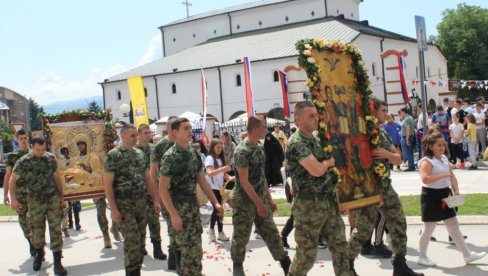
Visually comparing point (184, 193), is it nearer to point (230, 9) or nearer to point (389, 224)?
point (389, 224)

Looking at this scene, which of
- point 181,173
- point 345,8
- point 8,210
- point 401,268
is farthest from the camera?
point 345,8

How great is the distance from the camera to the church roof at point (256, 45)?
190ft

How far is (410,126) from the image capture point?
18562mm

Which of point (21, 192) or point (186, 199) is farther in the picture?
point (21, 192)

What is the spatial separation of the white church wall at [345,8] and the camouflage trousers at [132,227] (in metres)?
62.4

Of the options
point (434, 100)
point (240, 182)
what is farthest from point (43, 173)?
point (434, 100)

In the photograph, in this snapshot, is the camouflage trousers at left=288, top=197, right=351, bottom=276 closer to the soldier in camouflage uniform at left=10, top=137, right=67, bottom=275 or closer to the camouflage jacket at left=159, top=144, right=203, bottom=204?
the camouflage jacket at left=159, top=144, right=203, bottom=204

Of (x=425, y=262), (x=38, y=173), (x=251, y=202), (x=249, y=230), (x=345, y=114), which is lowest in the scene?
(x=425, y=262)

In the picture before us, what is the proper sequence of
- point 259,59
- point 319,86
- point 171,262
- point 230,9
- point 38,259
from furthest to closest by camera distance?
1. point 230,9
2. point 259,59
3. point 38,259
4. point 171,262
5. point 319,86

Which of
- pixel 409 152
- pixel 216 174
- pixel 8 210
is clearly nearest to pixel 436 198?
pixel 216 174

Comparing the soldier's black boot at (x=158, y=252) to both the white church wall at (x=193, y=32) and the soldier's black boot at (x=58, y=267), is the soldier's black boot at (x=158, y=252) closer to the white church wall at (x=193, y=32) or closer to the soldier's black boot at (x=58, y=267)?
the soldier's black boot at (x=58, y=267)

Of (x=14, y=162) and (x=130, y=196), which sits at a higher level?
(x=14, y=162)

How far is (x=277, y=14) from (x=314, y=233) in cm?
6597

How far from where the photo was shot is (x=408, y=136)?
18438mm
